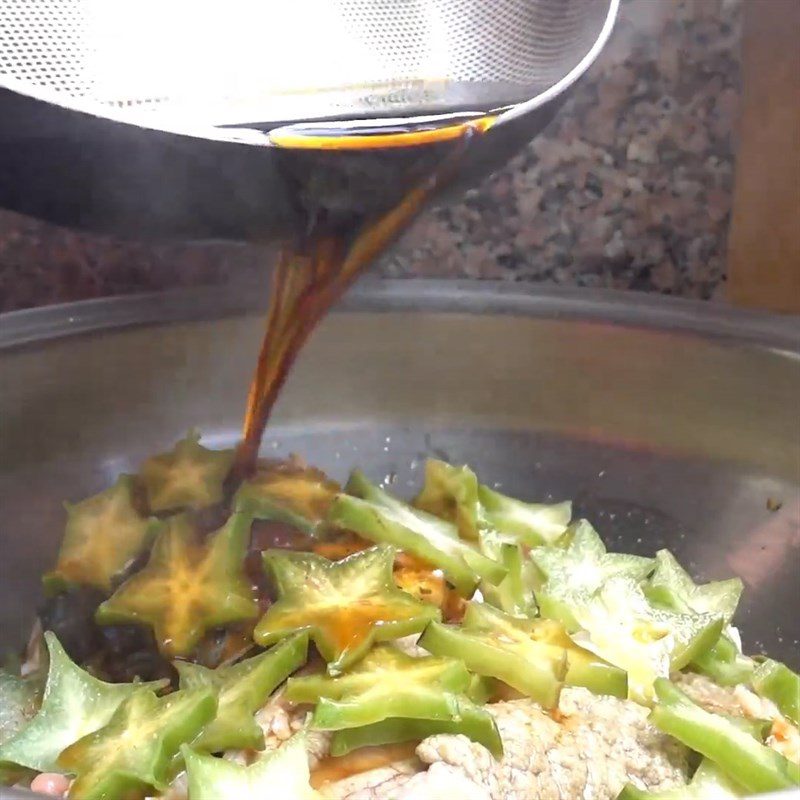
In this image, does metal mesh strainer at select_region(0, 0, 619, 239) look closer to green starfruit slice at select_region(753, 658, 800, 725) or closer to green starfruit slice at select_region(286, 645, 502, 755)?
green starfruit slice at select_region(286, 645, 502, 755)

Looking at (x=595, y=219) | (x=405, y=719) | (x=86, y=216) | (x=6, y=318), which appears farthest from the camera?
(x=595, y=219)

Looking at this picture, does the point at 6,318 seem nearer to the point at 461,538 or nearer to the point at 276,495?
the point at 276,495

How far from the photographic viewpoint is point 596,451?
1052mm

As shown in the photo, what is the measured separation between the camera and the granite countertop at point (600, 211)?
106 cm

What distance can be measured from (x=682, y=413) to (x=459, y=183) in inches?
15.7

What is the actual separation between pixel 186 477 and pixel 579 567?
38cm

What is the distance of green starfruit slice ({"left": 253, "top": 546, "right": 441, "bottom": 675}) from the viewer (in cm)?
69

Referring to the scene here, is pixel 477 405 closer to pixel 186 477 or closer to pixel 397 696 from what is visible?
pixel 186 477

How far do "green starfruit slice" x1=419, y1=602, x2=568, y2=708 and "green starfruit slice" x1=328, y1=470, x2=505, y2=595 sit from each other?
109 mm

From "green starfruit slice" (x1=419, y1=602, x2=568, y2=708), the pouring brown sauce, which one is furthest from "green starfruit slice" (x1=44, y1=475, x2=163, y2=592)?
"green starfruit slice" (x1=419, y1=602, x2=568, y2=708)

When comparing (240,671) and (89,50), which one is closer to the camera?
(240,671)

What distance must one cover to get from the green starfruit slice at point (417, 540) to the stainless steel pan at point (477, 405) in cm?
21

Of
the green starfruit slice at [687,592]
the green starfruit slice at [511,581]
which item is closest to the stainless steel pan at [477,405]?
the green starfruit slice at [687,592]

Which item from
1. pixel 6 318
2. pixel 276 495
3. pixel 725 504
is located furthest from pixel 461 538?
pixel 6 318
